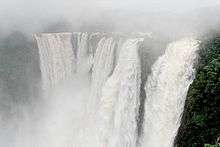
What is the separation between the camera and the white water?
22.4 meters

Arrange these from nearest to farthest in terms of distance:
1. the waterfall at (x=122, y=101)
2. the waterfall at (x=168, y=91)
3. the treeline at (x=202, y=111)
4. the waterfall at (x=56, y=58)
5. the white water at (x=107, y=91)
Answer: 1. the treeline at (x=202, y=111)
2. the waterfall at (x=168, y=91)
3. the white water at (x=107, y=91)
4. the waterfall at (x=122, y=101)
5. the waterfall at (x=56, y=58)

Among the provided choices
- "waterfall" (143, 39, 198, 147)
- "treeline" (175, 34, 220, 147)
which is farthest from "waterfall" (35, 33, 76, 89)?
"treeline" (175, 34, 220, 147)

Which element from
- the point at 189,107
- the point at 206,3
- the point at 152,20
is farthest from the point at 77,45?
the point at 189,107

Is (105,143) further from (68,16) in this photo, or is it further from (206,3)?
(68,16)

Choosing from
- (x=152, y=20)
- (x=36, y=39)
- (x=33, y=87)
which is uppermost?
(x=152, y=20)

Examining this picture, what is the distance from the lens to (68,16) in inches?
1923

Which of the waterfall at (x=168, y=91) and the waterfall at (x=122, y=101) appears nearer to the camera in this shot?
the waterfall at (x=168, y=91)

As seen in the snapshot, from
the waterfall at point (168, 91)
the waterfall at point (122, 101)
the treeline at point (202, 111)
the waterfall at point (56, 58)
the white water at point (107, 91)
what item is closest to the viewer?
the treeline at point (202, 111)

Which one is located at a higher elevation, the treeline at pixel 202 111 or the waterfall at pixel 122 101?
the treeline at pixel 202 111

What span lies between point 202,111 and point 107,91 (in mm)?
9404

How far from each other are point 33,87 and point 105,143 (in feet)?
46.1

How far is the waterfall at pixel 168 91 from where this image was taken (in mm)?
21719

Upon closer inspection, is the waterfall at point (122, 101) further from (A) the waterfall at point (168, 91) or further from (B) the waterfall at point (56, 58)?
(B) the waterfall at point (56, 58)

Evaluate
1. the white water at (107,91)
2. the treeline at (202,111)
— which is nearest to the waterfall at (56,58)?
the white water at (107,91)
